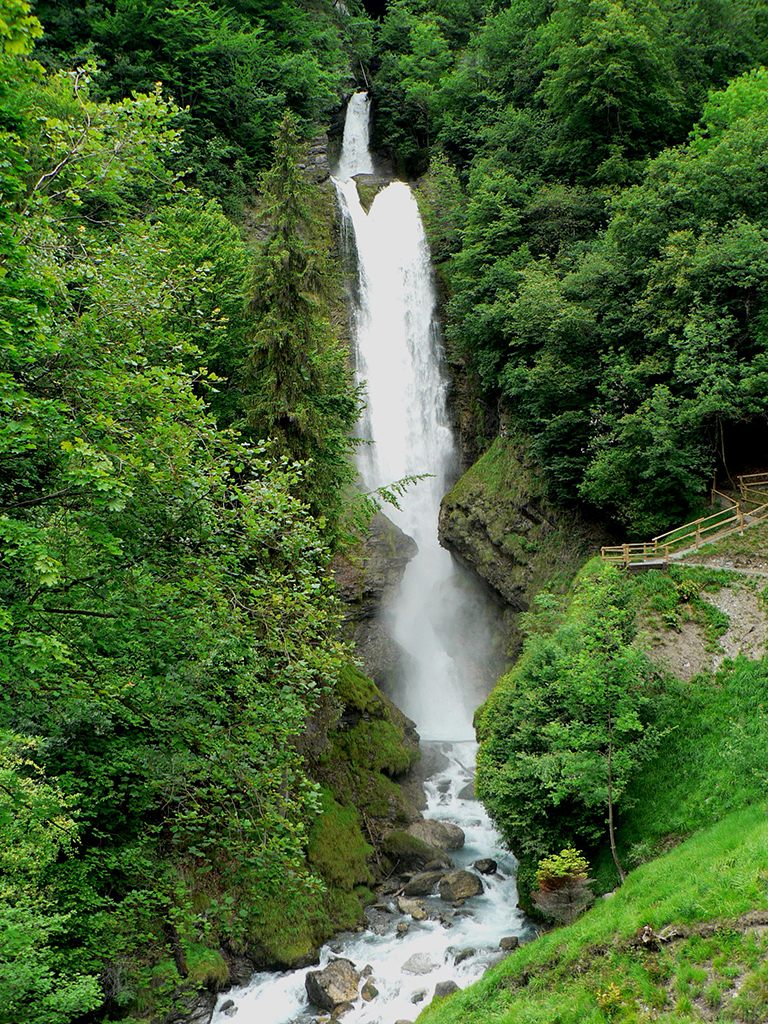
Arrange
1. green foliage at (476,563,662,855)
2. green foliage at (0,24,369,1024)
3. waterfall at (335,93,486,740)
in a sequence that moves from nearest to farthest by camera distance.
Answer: green foliage at (0,24,369,1024) < green foliage at (476,563,662,855) < waterfall at (335,93,486,740)

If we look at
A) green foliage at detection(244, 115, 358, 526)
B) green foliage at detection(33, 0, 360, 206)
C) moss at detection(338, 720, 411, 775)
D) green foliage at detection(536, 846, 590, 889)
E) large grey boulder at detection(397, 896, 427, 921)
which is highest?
green foliage at detection(33, 0, 360, 206)

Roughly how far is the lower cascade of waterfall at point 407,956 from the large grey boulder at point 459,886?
0.66 feet

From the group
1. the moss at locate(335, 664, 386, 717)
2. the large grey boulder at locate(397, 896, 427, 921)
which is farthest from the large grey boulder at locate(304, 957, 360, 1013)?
the moss at locate(335, 664, 386, 717)

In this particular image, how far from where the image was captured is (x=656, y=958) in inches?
366

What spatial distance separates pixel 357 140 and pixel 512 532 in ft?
108

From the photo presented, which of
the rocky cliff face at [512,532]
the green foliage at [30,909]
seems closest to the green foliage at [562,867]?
the green foliage at [30,909]

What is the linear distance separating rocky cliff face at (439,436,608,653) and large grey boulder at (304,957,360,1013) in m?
13.3

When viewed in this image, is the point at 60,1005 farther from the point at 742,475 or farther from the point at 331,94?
the point at 331,94

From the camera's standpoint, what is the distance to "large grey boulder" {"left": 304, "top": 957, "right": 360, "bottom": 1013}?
1360 centimetres

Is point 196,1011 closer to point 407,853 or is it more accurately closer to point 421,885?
point 421,885

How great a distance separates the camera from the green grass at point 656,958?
8.48m

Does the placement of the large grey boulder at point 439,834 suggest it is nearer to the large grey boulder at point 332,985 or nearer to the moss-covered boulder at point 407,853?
the moss-covered boulder at point 407,853

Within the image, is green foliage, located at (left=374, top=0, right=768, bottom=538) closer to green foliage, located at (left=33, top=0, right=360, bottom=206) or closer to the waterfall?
the waterfall

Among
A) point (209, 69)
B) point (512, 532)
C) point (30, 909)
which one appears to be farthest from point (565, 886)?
point (209, 69)
